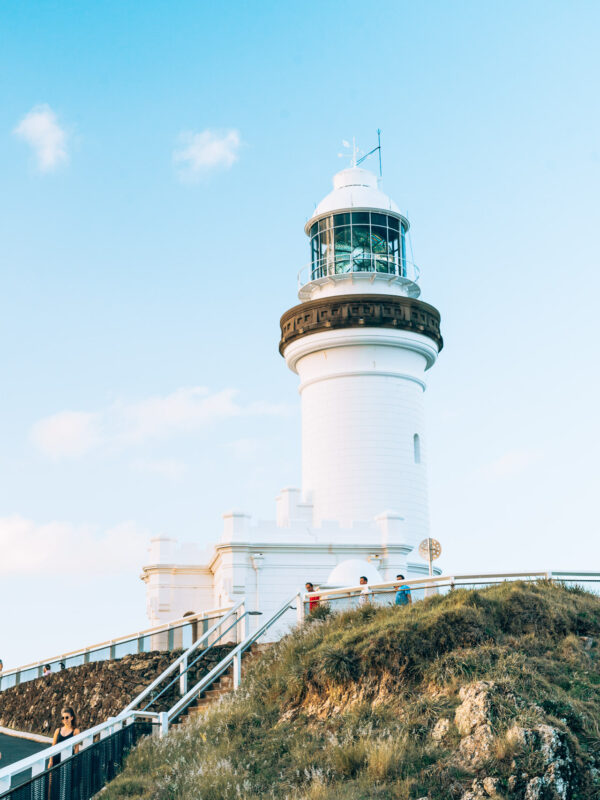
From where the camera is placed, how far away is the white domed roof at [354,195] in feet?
114

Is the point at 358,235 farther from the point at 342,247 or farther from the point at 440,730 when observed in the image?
the point at 440,730

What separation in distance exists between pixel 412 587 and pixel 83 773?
26.6 feet

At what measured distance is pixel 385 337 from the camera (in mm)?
32281

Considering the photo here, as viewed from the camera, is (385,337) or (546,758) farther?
(385,337)

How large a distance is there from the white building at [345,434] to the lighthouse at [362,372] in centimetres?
4

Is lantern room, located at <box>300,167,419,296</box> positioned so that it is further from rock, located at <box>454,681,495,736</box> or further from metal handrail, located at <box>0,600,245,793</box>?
rock, located at <box>454,681,495,736</box>

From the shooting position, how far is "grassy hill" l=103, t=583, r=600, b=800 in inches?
470

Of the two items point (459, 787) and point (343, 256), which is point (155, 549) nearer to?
point (343, 256)

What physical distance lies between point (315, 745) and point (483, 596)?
5029 millimetres

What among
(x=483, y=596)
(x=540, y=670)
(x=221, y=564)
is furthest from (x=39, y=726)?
(x=540, y=670)

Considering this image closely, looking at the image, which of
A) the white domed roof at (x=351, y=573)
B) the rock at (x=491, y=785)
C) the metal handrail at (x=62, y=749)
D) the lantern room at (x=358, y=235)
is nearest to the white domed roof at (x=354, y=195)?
the lantern room at (x=358, y=235)

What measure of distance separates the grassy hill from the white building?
414 inches

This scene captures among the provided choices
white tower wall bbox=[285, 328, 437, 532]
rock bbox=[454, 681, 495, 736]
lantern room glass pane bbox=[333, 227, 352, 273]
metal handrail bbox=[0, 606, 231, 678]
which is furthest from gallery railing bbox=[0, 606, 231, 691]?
lantern room glass pane bbox=[333, 227, 352, 273]

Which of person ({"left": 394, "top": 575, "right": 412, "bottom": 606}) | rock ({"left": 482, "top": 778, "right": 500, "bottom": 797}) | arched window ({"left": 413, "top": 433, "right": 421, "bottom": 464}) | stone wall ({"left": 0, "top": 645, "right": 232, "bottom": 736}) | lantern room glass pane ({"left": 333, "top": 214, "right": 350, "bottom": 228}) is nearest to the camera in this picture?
rock ({"left": 482, "top": 778, "right": 500, "bottom": 797})
